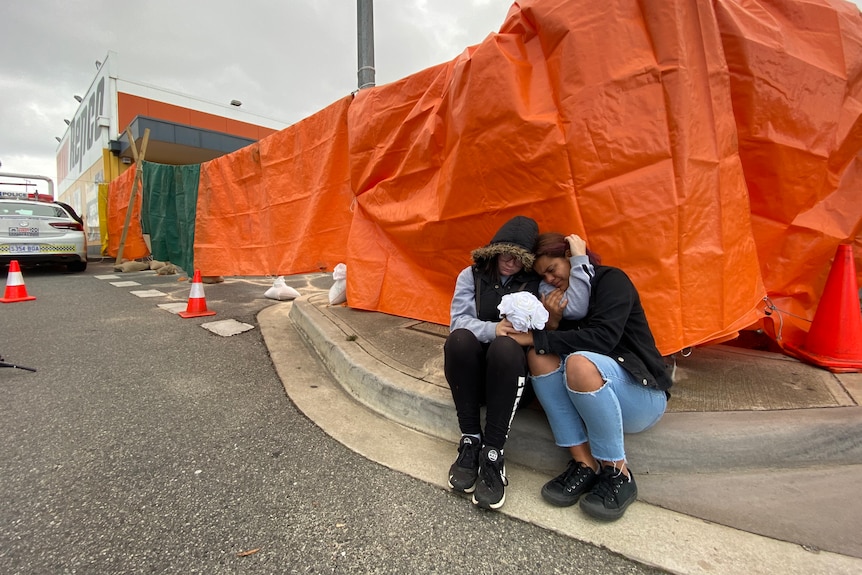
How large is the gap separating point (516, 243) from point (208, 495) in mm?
1835

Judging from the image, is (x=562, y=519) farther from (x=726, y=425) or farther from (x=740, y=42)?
(x=740, y=42)

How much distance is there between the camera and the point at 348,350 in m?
3.02

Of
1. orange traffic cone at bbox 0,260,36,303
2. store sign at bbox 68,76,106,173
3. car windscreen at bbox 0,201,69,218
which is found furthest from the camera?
store sign at bbox 68,76,106,173

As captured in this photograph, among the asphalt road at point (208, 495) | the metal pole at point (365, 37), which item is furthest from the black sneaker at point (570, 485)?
the metal pole at point (365, 37)

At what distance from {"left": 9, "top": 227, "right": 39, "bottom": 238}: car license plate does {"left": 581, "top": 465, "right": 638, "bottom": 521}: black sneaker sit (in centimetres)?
1060

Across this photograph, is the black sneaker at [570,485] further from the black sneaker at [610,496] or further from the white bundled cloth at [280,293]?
the white bundled cloth at [280,293]

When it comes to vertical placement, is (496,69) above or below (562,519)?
above

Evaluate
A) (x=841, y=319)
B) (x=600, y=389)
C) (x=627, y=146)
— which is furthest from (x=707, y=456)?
(x=627, y=146)

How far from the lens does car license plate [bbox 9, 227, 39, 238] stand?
7.71 m

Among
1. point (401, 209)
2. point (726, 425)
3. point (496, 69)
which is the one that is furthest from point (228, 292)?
point (726, 425)

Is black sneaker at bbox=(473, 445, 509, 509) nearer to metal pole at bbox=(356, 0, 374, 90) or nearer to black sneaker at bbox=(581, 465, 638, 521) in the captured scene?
black sneaker at bbox=(581, 465, 638, 521)

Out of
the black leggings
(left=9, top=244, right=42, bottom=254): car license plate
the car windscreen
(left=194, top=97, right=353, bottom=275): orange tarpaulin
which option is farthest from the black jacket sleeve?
the car windscreen

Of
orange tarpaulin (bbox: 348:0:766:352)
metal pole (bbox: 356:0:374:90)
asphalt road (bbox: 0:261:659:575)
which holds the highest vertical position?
metal pole (bbox: 356:0:374:90)

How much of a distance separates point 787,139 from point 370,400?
9.47ft
